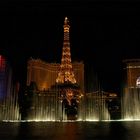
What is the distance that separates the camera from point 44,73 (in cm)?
9012

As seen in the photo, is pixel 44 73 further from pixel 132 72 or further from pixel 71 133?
pixel 71 133

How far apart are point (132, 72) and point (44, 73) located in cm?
2933

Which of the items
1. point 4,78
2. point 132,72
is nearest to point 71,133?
point 4,78

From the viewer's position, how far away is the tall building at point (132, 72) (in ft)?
291

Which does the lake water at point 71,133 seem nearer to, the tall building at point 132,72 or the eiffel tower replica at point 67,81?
the eiffel tower replica at point 67,81

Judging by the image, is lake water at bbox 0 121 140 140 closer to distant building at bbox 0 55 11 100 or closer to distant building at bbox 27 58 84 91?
distant building at bbox 0 55 11 100

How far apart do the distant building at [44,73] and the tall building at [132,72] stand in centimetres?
1507

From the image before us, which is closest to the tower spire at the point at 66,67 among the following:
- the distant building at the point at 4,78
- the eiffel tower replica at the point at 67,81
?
the eiffel tower replica at the point at 67,81

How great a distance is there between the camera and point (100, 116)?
38.8 metres

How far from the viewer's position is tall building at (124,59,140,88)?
291 feet

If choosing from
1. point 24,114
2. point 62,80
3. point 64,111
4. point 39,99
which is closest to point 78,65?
point 62,80

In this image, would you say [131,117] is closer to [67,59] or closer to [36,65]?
[67,59]

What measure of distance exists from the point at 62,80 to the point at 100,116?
30.7 m

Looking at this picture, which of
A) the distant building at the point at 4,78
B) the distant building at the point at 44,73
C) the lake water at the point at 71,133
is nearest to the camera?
the lake water at the point at 71,133
